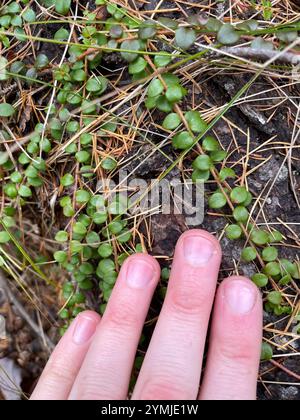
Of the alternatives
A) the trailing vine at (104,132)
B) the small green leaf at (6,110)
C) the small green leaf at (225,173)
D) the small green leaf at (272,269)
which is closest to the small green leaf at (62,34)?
the trailing vine at (104,132)

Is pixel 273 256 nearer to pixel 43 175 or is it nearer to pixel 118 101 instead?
pixel 118 101

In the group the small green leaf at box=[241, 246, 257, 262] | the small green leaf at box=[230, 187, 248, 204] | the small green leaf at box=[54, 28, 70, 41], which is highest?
the small green leaf at box=[54, 28, 70, 41]

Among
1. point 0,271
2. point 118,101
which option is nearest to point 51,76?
point 118,101

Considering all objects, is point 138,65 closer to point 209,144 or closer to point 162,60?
point 162,60

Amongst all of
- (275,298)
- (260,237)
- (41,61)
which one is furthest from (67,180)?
(275,298)

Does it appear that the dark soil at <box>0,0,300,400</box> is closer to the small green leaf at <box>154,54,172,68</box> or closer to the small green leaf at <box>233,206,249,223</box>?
the small green leaf at <box>233,206,249,223</box>

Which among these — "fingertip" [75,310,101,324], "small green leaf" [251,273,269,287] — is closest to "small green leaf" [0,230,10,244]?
"fingertip" [75,310,101,324]

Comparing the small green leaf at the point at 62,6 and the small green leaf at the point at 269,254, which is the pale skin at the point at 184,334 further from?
the small green leaf at the point at 62,6
